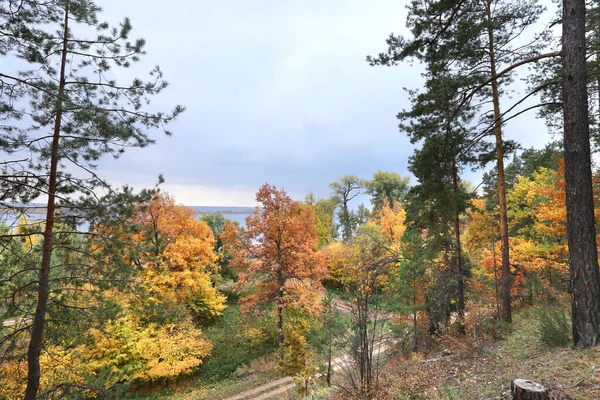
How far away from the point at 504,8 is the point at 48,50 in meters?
10.8

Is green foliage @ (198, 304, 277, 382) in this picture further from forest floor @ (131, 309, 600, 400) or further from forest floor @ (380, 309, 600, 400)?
forest floor @ (380, 309, 600, 400)

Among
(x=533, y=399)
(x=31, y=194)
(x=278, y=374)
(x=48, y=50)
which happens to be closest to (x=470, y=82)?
(x=533, y=399)

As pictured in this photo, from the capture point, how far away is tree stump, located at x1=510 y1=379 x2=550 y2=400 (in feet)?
9.11

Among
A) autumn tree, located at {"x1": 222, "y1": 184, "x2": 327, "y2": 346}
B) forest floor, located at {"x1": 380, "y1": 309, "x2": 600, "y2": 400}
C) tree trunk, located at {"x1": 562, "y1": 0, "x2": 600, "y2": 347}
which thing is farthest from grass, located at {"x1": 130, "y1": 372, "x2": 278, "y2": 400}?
tree trunk, located at {"x1": 562, "y1": 0, "x2": 600, "y2": 347}

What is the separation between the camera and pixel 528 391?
2.84 m

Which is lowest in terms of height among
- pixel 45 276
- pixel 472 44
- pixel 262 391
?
pixel 262 391

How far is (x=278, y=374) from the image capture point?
44.0 feet

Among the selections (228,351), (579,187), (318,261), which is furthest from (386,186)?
(579,187)

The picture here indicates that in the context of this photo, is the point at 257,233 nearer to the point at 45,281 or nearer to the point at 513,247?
the point at 45,281

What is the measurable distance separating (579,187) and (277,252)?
38.9 feet

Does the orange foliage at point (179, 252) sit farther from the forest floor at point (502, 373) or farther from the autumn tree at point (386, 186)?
the autumn tree at point (386, 186)

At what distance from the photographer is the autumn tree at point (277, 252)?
14156 mm

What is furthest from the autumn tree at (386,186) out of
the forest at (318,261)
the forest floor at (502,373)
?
the forest floor at (502,373)

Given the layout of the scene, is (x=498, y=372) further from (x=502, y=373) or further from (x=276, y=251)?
(x=276, y=251)
